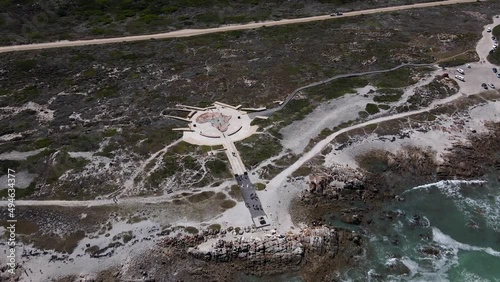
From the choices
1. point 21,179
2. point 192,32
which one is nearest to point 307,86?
point 192,32

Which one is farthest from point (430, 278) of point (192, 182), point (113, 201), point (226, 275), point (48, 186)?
point (48, 186)

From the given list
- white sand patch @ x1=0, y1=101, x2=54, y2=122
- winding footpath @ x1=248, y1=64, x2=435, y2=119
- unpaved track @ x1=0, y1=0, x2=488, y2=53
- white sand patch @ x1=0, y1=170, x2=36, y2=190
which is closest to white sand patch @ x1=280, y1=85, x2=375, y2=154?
winding footpath @ x1=248, y1=64, x2=435, y2=119

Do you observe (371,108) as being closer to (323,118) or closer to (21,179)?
(323,118)

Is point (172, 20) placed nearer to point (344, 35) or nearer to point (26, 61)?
point (26, 61)

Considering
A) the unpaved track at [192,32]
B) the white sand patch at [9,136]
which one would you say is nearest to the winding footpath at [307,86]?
the unpaved track at [192,32]

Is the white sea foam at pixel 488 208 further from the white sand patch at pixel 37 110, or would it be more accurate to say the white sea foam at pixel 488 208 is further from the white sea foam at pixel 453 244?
the white sand patch at pixel 37 110

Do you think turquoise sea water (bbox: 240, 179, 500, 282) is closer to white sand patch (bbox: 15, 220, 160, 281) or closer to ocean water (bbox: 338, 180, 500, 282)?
ocean water (bbox: 338, 180, 500, 282)
